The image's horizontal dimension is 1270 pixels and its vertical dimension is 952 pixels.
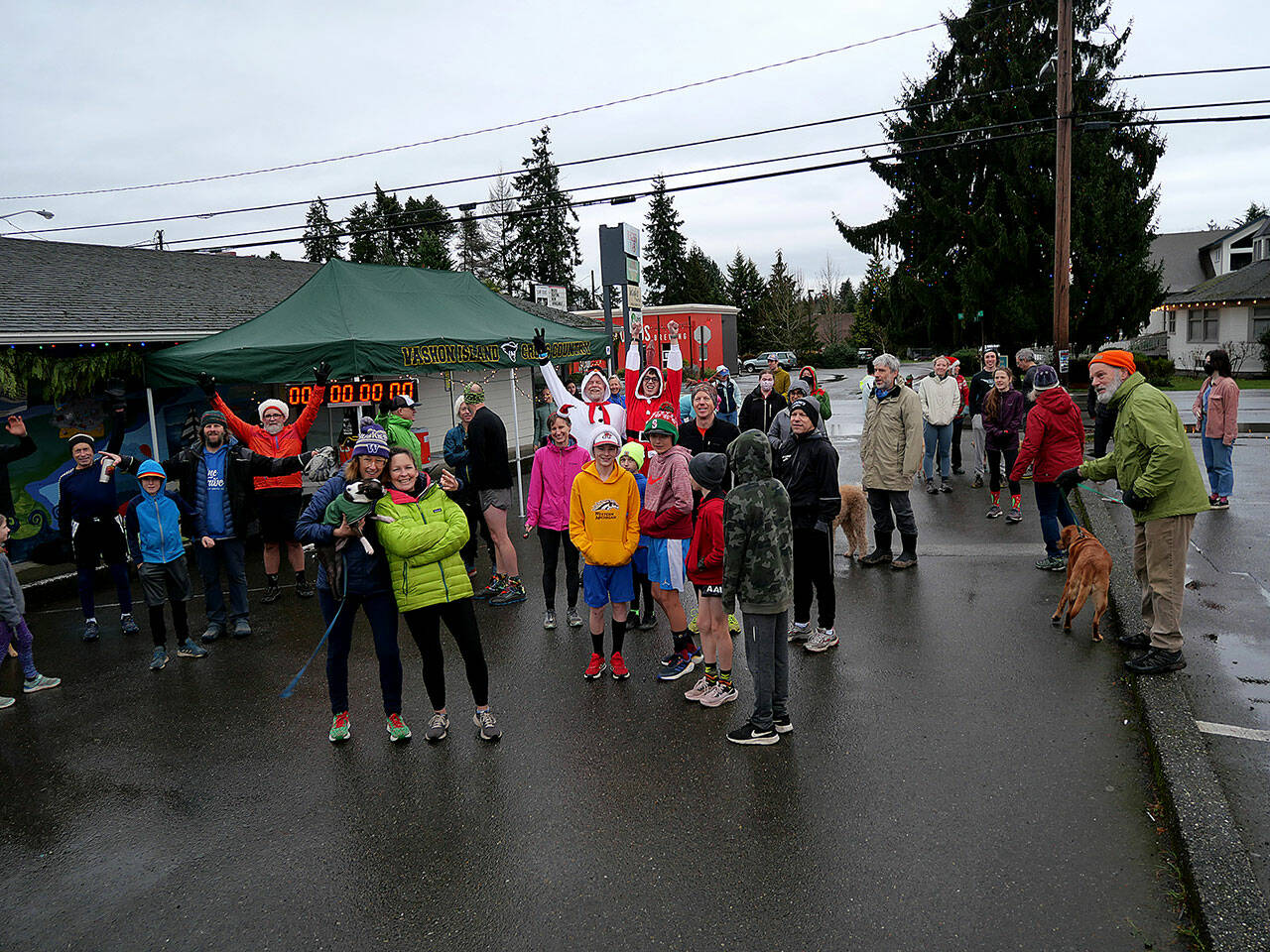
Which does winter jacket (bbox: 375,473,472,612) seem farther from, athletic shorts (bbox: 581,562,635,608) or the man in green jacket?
the man in green jacket

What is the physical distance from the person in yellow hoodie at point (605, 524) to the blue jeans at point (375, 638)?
127 cm

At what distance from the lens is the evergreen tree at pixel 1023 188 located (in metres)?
24.3

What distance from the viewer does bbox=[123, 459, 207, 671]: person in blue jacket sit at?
6.46m

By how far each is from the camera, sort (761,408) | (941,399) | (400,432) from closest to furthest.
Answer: (400,432), (941,399), (761,408)

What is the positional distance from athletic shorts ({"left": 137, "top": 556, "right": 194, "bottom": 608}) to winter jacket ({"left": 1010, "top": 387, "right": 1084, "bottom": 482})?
24.0 feet

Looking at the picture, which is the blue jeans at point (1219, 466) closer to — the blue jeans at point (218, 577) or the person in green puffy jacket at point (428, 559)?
the person in green puffy jacket at point (428, 559)

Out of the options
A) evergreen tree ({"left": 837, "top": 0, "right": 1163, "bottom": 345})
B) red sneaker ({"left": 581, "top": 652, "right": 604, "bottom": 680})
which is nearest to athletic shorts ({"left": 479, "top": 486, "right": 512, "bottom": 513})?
red sneaker ({"left": 581, "top": 652, "right": 604, "bottom": 680})

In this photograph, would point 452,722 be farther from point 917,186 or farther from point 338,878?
point 917,186

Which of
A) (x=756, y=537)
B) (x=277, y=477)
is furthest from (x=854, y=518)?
(x=277, y=477)

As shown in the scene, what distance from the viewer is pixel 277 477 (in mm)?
7848

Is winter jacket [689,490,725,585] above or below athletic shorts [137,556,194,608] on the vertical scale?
above

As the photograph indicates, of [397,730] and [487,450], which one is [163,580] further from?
[397,730]

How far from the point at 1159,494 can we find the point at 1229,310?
127 ft

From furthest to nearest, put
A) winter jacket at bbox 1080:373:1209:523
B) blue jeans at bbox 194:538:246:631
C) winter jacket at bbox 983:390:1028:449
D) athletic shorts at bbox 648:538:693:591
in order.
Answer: winter jacket at bbox 983:390:1028:449, blue jeans at bbox 194:538:246:631, athletic shorts at bbox 648:538:693:591, winter jacket at bbox 1080:373:1209:523
